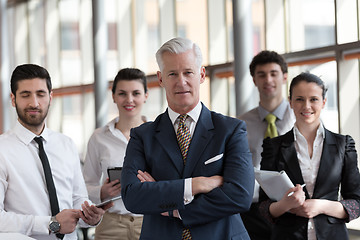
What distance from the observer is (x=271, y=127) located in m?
3.64

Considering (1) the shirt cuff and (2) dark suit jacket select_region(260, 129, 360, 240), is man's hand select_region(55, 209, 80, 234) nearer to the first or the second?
(1) the shirt cuff

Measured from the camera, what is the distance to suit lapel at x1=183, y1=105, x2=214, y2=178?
2.21 m

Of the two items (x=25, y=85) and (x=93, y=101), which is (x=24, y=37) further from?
(x=25, y=85)

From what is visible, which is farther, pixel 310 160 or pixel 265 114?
pixel 265 114

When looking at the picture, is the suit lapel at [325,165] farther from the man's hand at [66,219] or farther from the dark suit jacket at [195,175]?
the man's hand at [66,219]

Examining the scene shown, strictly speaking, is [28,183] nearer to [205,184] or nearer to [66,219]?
Result: [66,219]

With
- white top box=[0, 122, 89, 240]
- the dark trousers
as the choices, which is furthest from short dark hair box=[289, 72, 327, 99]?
white top box=[0, 122, 89, 240]

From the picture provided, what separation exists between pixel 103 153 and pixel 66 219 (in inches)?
39.9

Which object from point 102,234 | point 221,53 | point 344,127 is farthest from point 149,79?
point 102,234

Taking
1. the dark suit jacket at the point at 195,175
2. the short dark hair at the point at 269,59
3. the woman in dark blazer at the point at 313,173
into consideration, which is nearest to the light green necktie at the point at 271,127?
the short dark hair at the point at 269,59

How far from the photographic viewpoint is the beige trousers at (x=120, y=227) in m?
3.53

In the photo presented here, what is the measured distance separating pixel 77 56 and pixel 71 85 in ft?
1.99

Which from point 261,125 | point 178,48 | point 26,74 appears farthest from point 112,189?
point 178,48

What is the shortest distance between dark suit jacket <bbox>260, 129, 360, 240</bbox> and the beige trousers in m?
1.08
